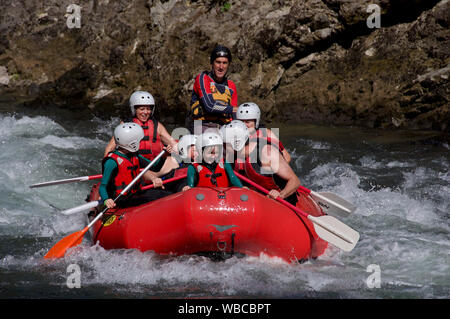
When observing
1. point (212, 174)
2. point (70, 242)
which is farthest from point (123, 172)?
point (212, 174)

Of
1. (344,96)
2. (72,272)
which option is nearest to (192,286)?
(72,272)

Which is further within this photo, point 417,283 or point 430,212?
point 430,212

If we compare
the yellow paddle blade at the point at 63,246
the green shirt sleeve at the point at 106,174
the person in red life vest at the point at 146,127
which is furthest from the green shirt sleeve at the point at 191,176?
the person in red life vest at the point at 146,127

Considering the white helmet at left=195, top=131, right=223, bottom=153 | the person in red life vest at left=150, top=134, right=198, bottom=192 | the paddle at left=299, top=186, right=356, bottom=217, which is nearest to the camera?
the white helmet at left=195, top=131, right=223, bottom=153

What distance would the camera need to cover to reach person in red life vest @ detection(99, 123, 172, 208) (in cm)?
604

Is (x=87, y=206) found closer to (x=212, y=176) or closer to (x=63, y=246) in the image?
(x=63, y=246)

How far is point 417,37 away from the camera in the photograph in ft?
41.4

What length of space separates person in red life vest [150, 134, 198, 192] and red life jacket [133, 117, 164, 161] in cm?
29

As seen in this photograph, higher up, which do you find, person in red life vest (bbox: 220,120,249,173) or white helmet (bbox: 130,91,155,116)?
white helmet (bbox: 130,91,155,116)

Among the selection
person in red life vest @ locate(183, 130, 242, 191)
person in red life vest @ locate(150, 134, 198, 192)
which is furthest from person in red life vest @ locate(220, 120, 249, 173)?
person in red life vest @ locate(150, 134, 198, 192)

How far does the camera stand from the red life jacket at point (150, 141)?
7.13 metres

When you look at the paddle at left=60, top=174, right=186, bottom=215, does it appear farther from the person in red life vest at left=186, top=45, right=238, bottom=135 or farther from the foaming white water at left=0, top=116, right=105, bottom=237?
the foaming white water at left=0, top=116, right=105, bottom=237

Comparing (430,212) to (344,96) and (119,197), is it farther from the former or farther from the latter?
(344,96)
